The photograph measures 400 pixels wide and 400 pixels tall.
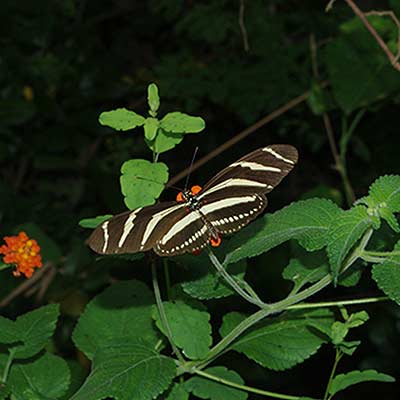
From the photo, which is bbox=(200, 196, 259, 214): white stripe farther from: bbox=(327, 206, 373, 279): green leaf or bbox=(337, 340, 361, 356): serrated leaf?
bbox=(337, 340, 361, 356): serrated leaf

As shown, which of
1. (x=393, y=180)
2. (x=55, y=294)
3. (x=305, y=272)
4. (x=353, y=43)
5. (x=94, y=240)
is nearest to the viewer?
(x=94, y=240)

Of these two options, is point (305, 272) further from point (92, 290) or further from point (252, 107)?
point (252, 107)

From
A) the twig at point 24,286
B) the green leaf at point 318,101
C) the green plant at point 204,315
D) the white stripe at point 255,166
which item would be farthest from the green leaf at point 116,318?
the green leaf at point 318,101

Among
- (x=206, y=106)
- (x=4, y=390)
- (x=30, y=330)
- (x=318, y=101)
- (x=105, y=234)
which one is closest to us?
(x=105, y=234)

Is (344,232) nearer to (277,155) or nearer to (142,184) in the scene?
(277,155)

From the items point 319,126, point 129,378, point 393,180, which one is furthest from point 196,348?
point 319,126

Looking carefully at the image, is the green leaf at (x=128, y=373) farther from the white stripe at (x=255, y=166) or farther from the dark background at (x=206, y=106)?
the dark background at (x=206, y=106)

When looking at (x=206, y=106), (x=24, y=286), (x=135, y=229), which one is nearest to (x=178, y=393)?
(x=135, y=229)
